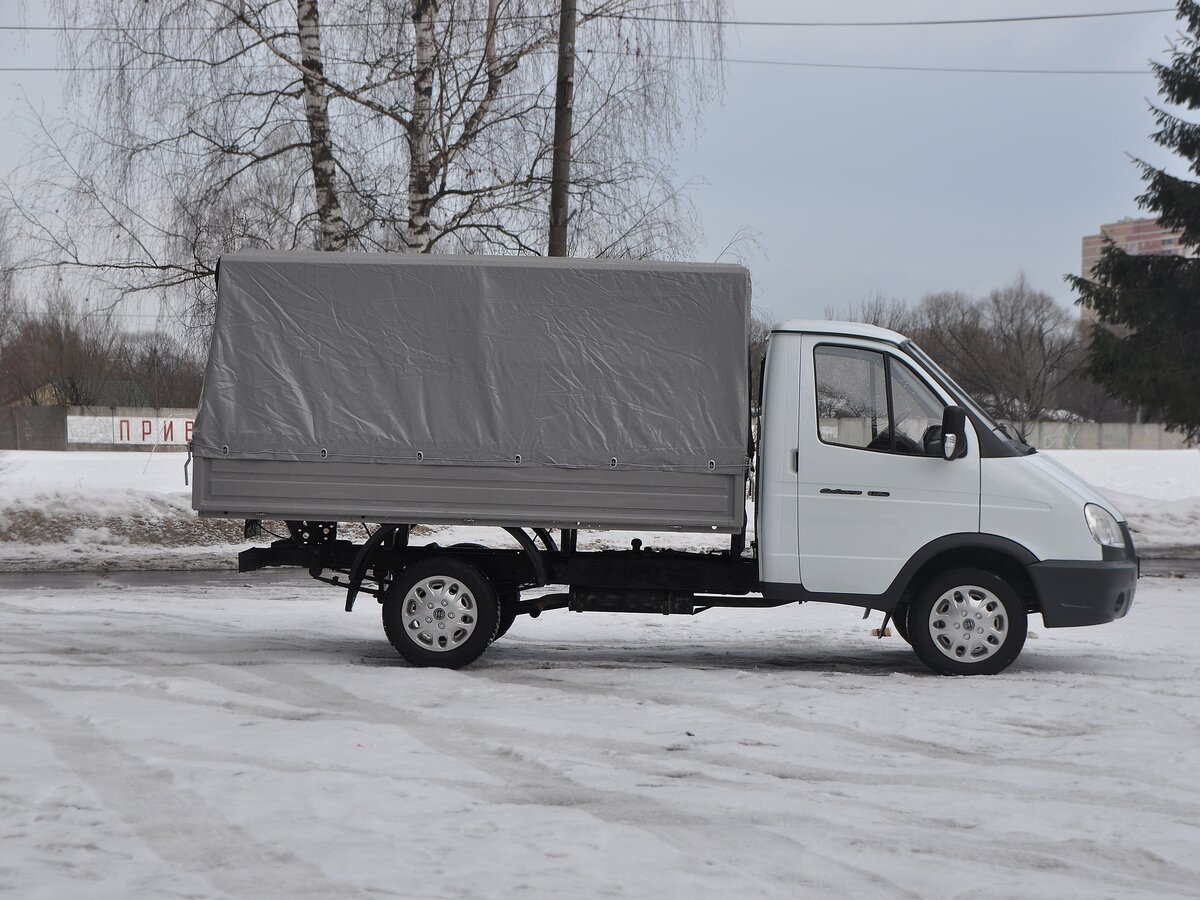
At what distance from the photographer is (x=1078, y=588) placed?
7.76 meters

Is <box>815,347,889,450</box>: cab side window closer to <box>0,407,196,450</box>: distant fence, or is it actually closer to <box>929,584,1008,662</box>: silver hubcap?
<box>929,584,1008,662</box>: silver hubcap

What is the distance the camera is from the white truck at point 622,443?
782cm

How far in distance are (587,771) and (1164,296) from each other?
19.4 meters

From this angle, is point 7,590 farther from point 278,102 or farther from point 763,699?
point 763,699

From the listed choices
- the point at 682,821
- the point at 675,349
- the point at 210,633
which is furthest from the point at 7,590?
the point at 682,821

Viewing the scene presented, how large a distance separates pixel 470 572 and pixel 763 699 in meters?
2.17

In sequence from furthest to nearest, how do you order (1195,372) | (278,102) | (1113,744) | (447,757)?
(1195,372), (278,102), (1113,744), (447,757)

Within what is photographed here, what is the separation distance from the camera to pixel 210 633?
967 centimetres

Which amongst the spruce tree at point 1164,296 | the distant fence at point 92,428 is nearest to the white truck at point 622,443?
the spruce tree at point 1164,296

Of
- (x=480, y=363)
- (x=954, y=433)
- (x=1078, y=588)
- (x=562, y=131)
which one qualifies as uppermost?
(x=562, y=131)

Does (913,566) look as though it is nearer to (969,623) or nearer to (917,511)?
(917,511)

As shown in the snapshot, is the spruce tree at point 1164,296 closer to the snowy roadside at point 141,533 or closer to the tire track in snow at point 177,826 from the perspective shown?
the snowy roadside at point 141,533

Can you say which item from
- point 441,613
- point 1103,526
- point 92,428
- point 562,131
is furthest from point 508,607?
point 92,428

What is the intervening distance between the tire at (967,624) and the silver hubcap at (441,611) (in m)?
3.03
